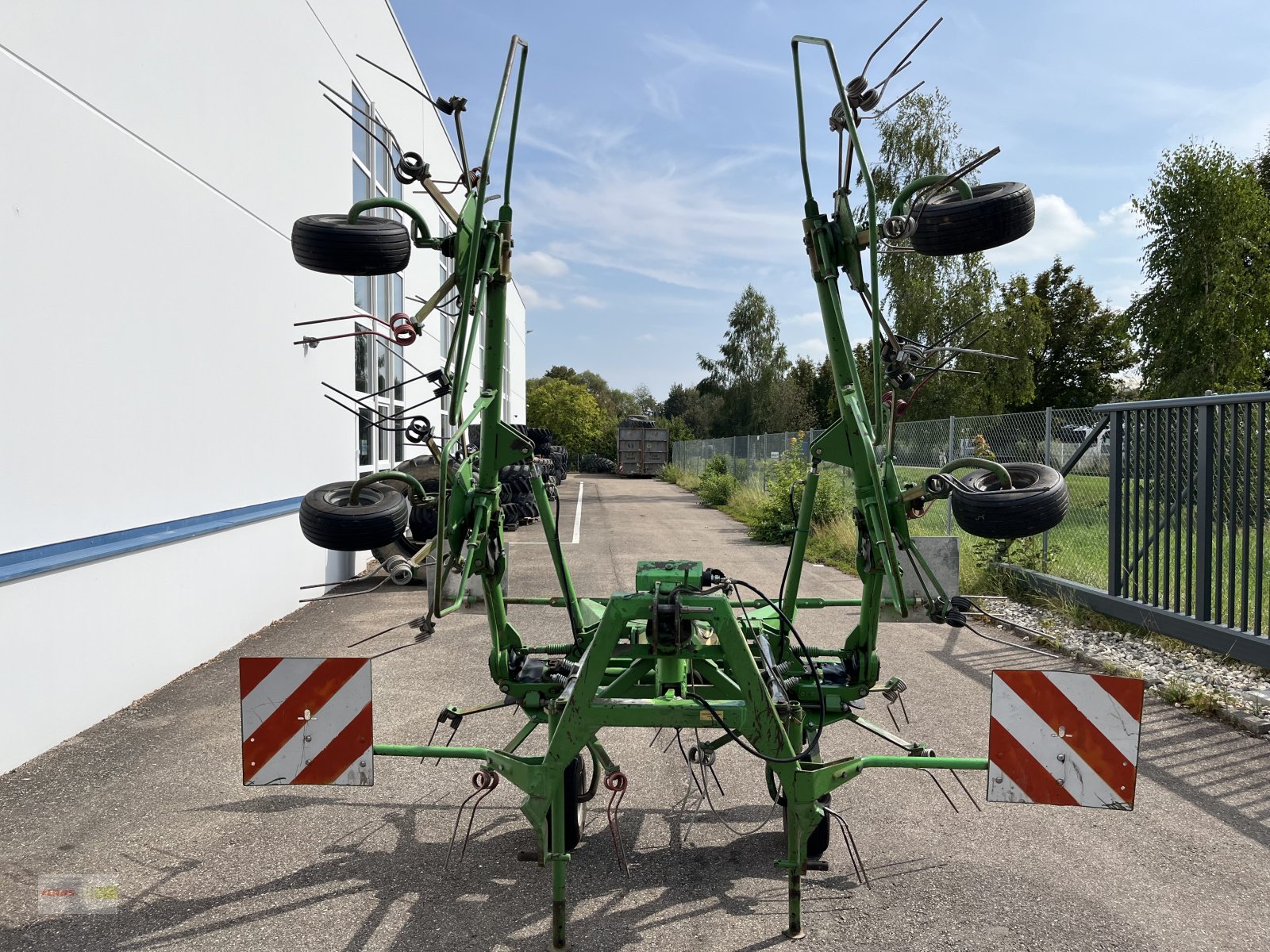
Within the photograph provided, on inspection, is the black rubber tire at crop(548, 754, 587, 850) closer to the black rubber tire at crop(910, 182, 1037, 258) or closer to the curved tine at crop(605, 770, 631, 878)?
the curved tine at crop(605, 770, 631, 878)

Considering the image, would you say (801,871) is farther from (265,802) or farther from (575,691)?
(265,802)

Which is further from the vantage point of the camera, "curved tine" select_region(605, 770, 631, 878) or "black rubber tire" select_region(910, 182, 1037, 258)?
"curved tine" select_region(605, 770, 631, 878)

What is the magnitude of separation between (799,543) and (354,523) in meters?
1.85

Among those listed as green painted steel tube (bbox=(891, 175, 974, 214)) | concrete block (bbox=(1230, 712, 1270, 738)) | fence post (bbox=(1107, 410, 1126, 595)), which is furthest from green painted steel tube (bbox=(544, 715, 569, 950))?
fence post (bbox=(1107, 410, 1126, 595))

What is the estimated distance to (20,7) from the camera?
4637 millimetres

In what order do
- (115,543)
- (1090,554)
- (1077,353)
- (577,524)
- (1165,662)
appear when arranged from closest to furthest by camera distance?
(115,543), (1165,662), (1090,554), (577,524), (1077,353)

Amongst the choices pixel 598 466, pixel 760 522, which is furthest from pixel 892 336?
pixel 598 466

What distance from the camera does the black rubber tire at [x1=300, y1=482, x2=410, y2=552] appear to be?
3309 millimetres

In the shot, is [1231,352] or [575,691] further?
[1231,352]

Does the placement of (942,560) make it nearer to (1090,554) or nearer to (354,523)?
(354,523)

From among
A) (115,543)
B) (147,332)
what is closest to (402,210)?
(115,543)

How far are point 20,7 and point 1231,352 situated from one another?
79.4 feet

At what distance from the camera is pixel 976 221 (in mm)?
2992

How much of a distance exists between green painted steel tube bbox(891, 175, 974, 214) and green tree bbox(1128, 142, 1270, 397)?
2155 centimetres
